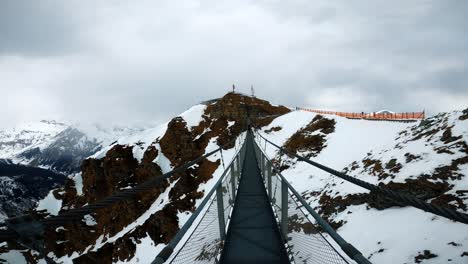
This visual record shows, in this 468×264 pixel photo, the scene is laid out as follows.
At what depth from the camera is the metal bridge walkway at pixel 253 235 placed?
16.5 feet

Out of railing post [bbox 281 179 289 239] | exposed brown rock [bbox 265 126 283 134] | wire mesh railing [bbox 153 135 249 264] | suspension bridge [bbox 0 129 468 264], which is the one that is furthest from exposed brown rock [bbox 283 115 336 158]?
wire mesh railing [bbox 153 135 249 264]

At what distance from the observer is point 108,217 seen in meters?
65.9

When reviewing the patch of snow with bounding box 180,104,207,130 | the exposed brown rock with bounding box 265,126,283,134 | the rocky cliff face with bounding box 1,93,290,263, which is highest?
the patch of snow with bounding box 180,104,207,130

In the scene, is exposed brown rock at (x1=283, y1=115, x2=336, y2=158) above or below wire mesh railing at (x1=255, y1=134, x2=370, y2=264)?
above

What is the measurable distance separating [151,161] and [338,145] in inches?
1730

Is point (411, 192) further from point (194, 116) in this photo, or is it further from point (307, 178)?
point (194, 116)

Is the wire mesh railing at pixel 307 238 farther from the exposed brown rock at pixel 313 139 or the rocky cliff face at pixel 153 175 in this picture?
the rocky cliff face at pixel 153 175

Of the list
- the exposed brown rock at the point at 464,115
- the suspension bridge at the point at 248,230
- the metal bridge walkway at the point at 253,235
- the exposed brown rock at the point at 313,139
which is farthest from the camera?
the exposed brown rock at the point at 313,139

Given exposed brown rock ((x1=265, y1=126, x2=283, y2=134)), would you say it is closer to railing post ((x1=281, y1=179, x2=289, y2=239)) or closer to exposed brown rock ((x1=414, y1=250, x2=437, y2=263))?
exposed brown rock ((x1=414, y1=250, x2=437, y2=263))

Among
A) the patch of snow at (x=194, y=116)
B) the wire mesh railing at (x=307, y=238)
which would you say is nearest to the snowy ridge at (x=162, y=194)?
the patch of snow at (x=194, y=116)

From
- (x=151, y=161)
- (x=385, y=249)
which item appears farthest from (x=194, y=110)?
(x=385, y=249)

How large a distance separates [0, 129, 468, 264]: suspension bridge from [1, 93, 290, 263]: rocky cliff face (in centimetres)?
3664

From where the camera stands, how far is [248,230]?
632 centimetres

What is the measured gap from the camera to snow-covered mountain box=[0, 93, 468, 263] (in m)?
8.09
